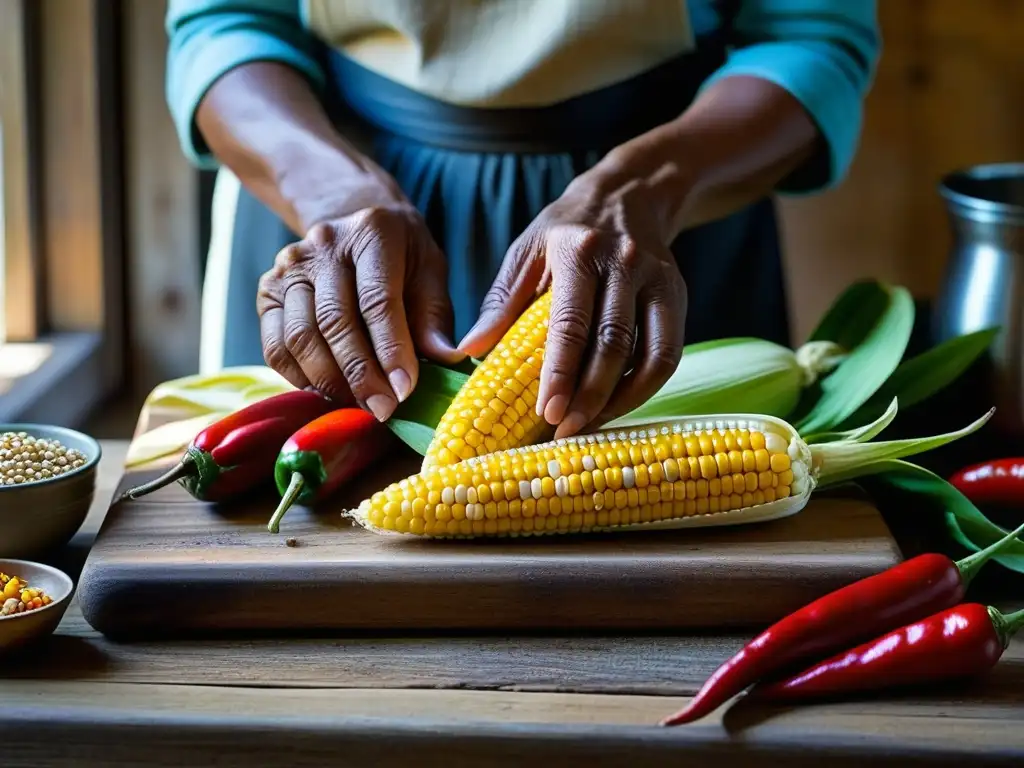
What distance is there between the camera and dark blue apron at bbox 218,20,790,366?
1.38 meters

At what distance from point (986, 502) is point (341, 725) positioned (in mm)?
632

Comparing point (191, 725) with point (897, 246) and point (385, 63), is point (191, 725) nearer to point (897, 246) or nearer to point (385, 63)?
point (385, 63)

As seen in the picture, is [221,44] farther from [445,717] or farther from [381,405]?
[445,717]

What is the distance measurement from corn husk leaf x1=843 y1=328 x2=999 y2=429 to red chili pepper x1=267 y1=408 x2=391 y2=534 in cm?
49

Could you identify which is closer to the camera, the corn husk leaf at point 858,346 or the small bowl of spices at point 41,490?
the small bowl of spices at point 41,490

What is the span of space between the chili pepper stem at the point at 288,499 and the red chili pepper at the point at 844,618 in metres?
0.34

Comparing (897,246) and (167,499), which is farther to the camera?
(897,246)

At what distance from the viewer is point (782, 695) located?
82 centimetres

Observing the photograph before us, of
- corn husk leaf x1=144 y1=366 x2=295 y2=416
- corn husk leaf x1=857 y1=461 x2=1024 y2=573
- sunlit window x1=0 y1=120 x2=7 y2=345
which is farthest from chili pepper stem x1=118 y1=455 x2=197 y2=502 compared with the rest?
sunlit window x1=0 y1=120 x2=7 y2=345

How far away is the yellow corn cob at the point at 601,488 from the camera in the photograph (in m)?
0.95

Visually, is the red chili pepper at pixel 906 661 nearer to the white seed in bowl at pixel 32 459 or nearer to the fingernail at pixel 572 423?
the fingernail at pixel 572 423

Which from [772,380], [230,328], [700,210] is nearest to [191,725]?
[772,380]

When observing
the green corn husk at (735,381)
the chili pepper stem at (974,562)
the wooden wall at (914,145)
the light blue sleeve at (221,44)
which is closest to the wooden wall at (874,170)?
the wooden wall at (914,145)

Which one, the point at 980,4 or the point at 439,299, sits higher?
the point at 980,4
